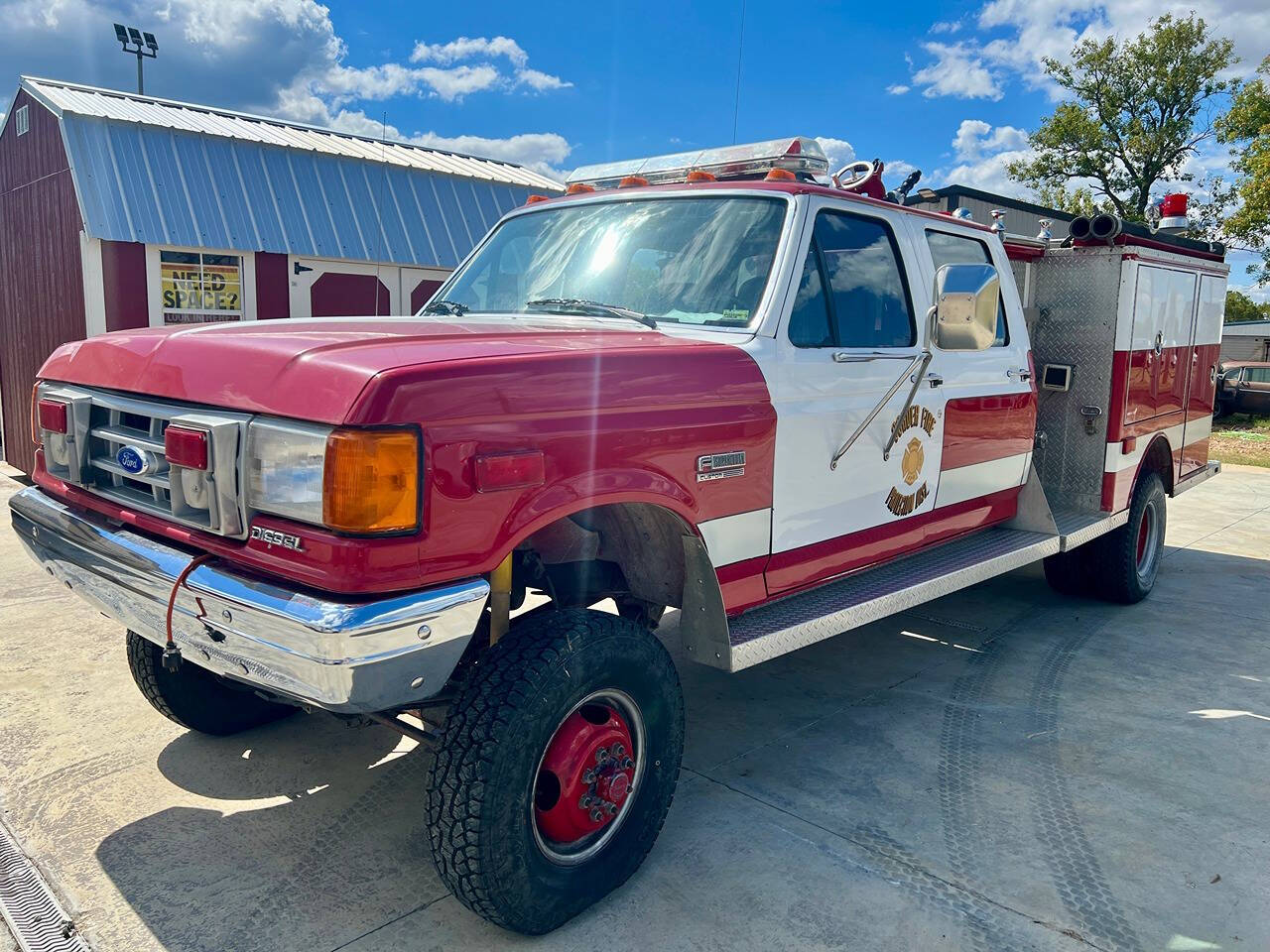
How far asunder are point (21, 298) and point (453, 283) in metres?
10.4

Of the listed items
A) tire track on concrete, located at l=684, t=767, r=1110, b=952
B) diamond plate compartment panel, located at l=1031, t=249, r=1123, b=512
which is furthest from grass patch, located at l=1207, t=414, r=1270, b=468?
tire track on concrete, located at l=684, t=767, r=1110, b=952

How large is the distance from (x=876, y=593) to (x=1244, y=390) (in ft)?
66.7

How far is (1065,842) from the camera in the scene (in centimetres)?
335

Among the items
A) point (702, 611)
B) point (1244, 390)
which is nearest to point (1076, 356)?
point (702, 611)

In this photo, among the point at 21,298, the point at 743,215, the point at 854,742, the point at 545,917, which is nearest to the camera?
the point at 545,917

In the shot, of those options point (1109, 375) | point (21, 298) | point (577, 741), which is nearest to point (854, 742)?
point (577, 741)

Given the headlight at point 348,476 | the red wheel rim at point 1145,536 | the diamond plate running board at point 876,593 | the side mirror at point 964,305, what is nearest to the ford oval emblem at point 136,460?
the headlight at point 348,476

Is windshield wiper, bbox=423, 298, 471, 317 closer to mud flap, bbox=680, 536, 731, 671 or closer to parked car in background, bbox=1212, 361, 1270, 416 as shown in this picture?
mud flap, bbox=680, 536, 731, 671

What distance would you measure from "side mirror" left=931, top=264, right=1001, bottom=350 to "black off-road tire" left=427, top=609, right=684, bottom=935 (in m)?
1.79

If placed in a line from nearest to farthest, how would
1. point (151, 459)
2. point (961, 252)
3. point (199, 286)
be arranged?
point (151, 459) → point (961, 252) → point (199, 286)

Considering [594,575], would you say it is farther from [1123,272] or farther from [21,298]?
[21,298]

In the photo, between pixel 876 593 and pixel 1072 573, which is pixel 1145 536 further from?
pixel 876 593

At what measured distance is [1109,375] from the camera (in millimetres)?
5637

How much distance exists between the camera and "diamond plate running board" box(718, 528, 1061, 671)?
3.31 m
